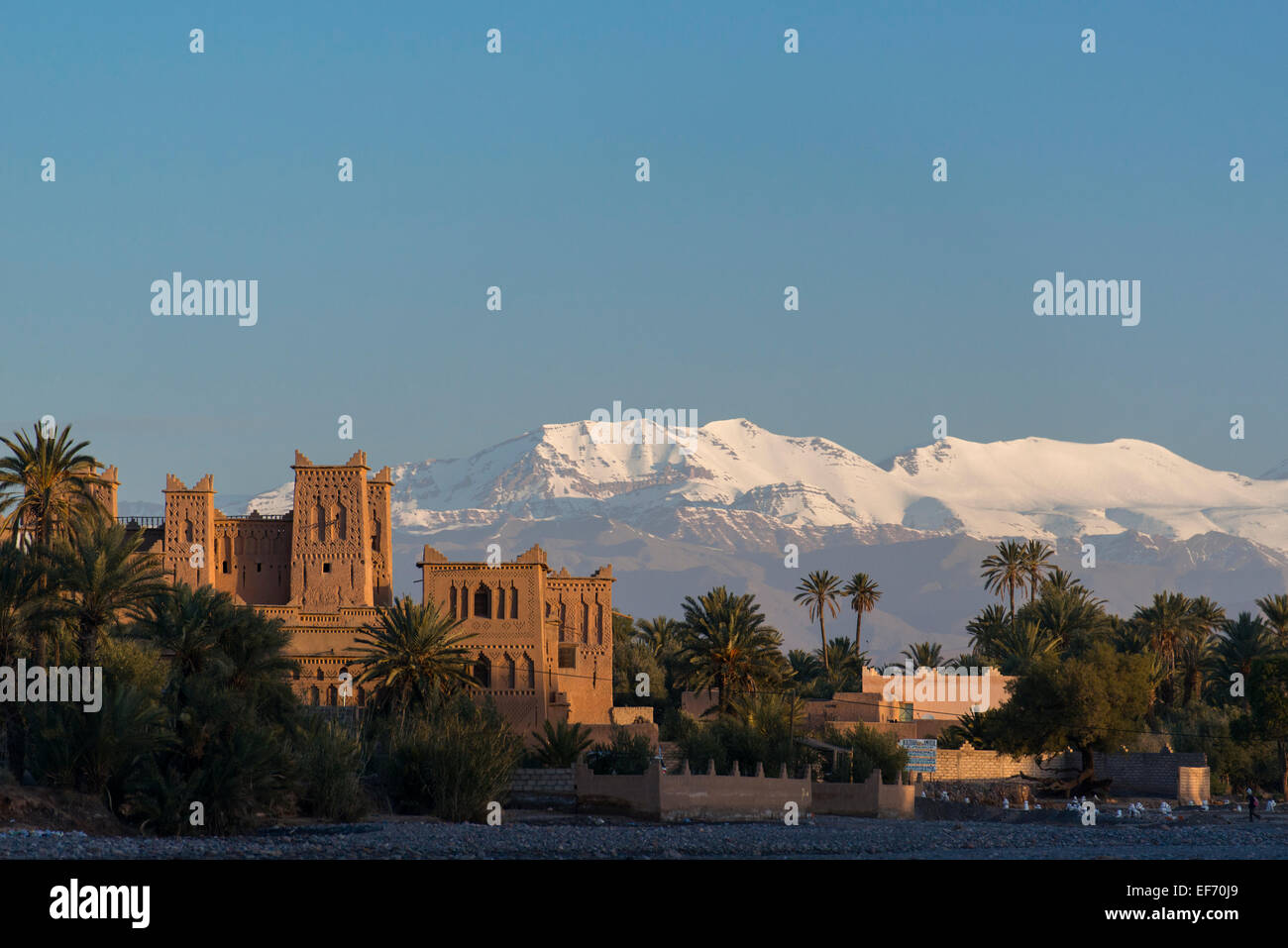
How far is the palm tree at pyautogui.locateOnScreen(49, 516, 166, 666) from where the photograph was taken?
43.0m

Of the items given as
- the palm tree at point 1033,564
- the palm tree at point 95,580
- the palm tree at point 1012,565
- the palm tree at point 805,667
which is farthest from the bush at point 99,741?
the palm tree at point 1033,564

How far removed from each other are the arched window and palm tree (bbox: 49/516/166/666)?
28888 millimetres

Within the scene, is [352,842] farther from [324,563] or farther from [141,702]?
[324,563]

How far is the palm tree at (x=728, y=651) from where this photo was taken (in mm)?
72625

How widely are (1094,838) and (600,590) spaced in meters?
41.0

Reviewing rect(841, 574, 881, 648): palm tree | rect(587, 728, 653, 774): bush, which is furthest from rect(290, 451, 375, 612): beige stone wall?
rect(841, 574, 881, 648): palm tree

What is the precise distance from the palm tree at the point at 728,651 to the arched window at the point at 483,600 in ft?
28.3

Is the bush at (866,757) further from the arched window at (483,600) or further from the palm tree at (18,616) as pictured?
the palm tree at (18,616)

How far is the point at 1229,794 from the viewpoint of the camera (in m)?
66.9

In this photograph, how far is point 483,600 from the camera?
72812 mm

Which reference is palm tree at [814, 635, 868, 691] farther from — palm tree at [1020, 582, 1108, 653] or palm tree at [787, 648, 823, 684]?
palm tree at [1020, 582, 1108, 653]
